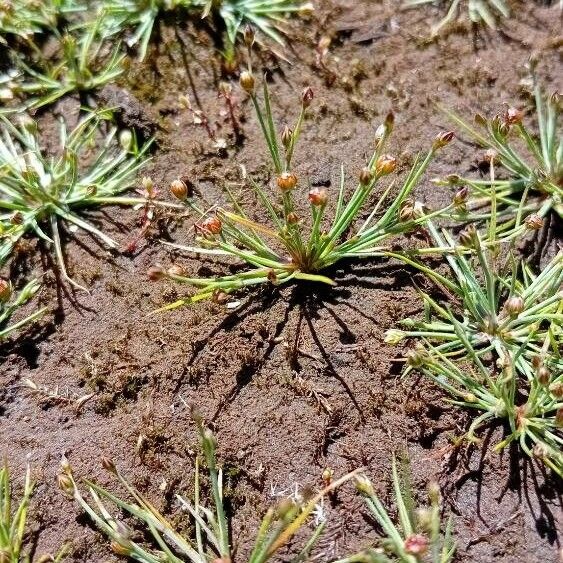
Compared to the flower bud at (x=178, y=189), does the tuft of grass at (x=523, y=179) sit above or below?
above

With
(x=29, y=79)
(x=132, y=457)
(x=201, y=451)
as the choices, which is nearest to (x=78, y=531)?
(x=132, y=457)

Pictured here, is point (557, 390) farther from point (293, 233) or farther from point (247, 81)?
point (247, 81)

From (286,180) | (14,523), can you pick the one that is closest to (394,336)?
(286,180)

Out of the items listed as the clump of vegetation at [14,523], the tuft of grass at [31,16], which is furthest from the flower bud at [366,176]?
the tuft of grass at [31,16]

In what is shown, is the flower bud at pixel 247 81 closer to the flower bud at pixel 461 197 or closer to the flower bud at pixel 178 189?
the flower bud at pixel 178 189

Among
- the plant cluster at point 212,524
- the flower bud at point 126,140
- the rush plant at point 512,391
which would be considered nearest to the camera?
the plant cluster at point 212,524
